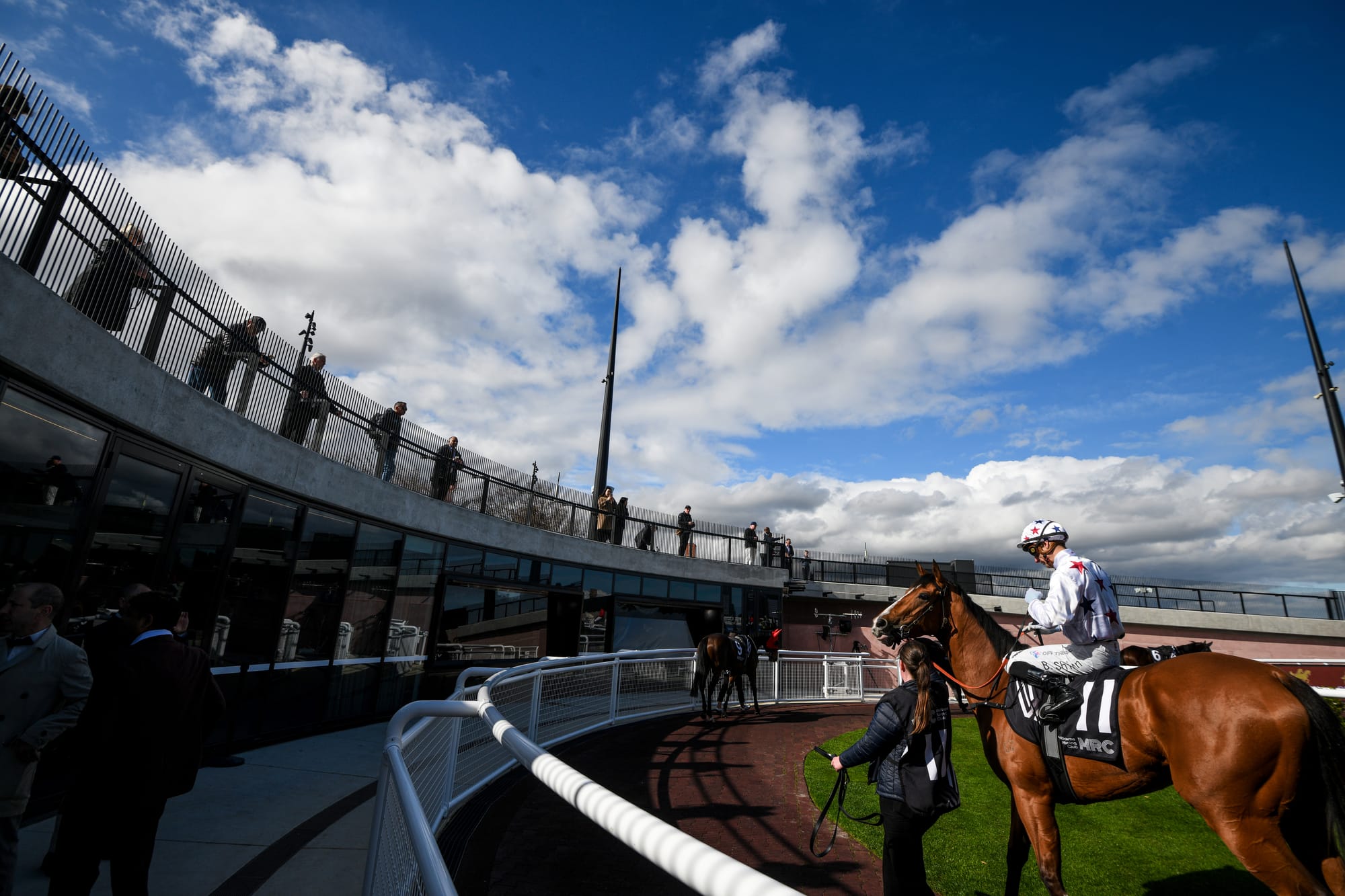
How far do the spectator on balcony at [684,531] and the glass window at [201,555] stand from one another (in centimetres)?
1380

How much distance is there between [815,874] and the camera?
482cm

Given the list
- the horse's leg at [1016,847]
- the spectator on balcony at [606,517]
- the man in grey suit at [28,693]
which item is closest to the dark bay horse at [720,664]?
the spectator on balcony at [606,517]

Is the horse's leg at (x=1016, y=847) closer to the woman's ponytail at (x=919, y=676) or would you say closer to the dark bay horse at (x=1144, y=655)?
the woman's ponytail at (x=919, y=676)

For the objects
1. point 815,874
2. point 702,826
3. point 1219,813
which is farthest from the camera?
point 702,826

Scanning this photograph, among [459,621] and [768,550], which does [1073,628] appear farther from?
[768,550]

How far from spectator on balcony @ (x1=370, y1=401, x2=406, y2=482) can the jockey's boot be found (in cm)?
963

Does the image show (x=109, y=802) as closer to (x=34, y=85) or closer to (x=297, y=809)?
(x=297, y=809)

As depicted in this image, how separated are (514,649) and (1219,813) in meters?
12.7

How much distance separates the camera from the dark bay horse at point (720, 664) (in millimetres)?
12523

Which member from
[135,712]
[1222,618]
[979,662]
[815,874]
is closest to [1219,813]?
[979,662]

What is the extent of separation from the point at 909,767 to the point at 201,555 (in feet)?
24.6

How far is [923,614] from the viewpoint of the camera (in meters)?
5.65

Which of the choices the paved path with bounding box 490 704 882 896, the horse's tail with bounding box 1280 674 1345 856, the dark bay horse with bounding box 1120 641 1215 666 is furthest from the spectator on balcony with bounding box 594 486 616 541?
the horse's tail with bounding box 1280 674 1345 856

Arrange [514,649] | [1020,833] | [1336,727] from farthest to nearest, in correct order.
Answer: [514,649] → [1020,833] → [1336,727]
